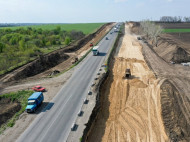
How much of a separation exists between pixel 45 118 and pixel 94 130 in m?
7.67

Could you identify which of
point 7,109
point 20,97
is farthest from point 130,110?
point 7,109

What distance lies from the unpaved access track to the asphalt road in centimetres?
374

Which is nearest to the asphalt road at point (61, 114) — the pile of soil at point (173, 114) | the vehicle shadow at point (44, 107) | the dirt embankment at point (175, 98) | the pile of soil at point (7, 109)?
the vehicle shadow at point (44, 107)

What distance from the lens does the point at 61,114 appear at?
84.9 feet

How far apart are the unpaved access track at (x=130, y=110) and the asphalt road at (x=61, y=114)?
3.74 metres

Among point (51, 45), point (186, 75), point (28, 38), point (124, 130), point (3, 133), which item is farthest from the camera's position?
point (28, 38)

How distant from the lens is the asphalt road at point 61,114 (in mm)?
21594

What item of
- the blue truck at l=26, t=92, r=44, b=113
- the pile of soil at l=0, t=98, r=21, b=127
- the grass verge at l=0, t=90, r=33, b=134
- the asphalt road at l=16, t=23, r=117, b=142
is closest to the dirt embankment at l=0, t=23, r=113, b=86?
the grass verge at l=0, t=90, r=33, b=134

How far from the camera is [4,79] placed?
133 feet

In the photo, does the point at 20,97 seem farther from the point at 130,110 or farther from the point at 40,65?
the point at 40,65

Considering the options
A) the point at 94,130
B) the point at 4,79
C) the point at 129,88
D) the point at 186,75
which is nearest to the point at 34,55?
the point at 4,79

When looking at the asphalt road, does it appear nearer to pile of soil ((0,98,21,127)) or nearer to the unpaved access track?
the unpaved access track

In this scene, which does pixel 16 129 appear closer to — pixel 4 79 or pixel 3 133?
pixel 3 133

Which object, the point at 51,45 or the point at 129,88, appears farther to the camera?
the point at 51,45
